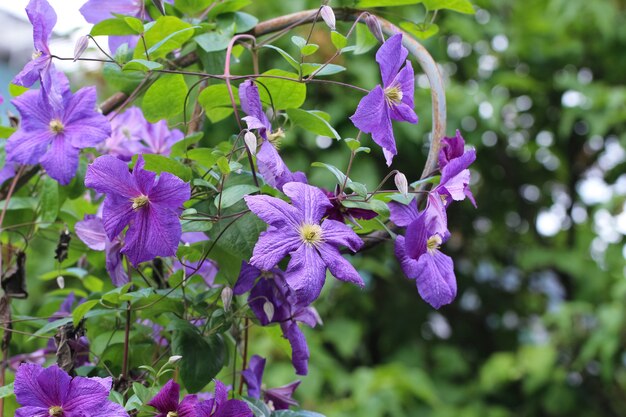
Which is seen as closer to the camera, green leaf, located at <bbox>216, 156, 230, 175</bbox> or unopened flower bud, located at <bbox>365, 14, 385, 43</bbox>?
green leaf, located at <bbox>216, 156, 230, 175</bbox>

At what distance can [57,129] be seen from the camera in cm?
68

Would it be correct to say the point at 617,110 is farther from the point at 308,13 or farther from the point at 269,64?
the point at 308,13

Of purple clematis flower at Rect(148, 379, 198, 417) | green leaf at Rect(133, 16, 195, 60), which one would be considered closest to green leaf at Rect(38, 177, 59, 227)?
green leaf at Rect(133, 16, 195, 60)

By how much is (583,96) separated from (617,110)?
105 millimetres

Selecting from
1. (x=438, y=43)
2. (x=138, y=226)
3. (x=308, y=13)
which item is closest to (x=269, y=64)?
(x=438, y=43)

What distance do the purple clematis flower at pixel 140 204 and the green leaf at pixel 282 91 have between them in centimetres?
13

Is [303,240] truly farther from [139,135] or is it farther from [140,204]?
[139,135]

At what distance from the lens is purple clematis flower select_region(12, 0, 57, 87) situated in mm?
616

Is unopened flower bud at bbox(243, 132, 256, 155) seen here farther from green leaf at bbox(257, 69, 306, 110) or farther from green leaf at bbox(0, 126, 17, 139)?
green leaf at bbox(0, 126, 17, 139)

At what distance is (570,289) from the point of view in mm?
2209

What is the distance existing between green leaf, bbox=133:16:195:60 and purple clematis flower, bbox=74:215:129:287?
0.15 m

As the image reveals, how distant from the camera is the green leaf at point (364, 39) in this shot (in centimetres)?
70

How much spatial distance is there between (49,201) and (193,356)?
23 centimetres

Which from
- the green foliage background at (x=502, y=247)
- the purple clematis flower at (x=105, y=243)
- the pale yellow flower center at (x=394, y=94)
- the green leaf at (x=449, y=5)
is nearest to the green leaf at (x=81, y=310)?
the purple clematis flower at (x=105, y=243)
